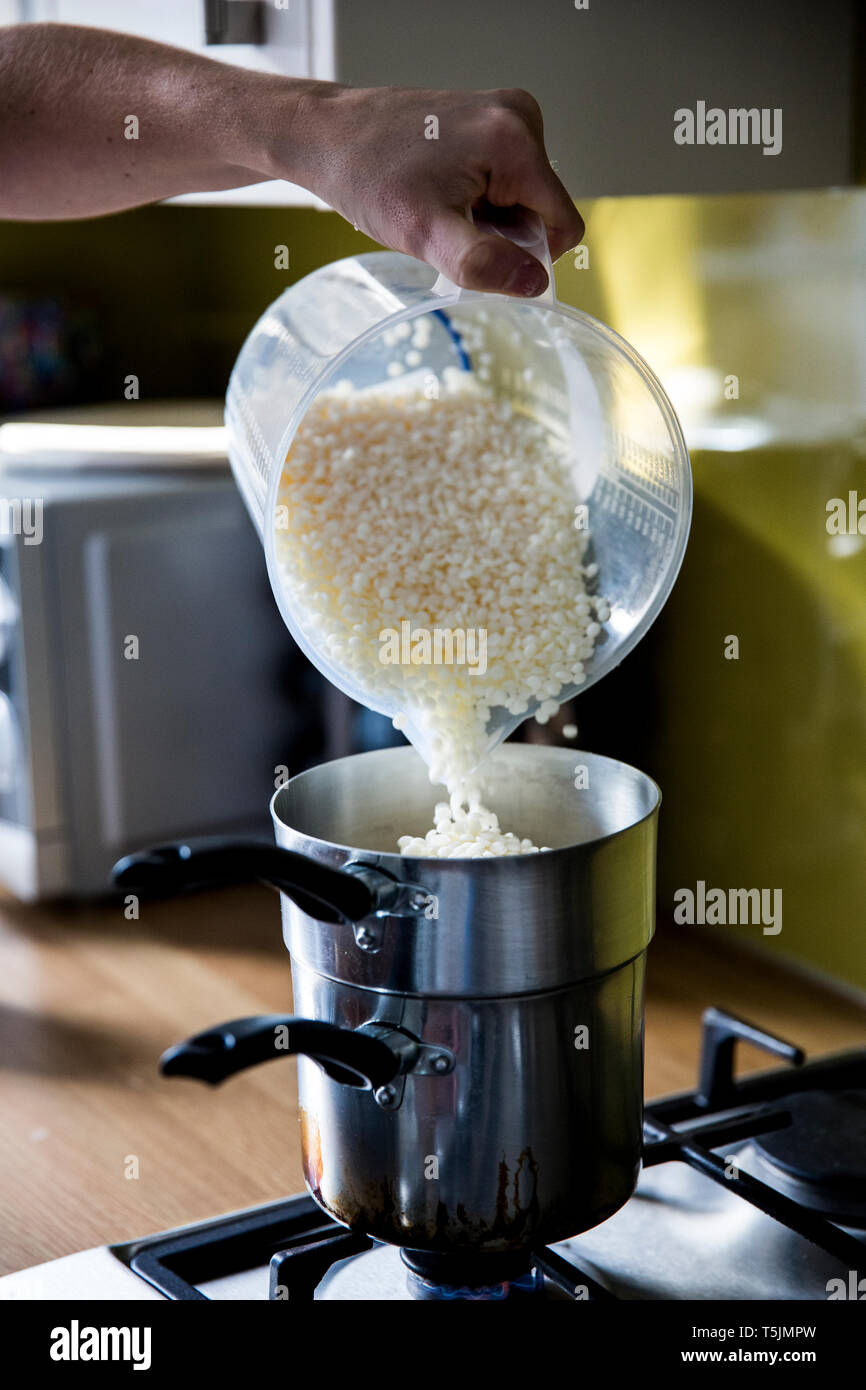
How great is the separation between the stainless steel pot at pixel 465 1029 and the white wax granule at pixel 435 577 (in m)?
0.09

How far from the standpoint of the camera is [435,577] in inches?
26.9

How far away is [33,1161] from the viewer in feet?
3.09

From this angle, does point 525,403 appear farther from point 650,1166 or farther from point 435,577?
point 650,1166

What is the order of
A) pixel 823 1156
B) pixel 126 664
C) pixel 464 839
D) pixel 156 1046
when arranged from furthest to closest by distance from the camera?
pixel 126 664
pixel 156 1046
pixel 823 1156
pixel 464 839

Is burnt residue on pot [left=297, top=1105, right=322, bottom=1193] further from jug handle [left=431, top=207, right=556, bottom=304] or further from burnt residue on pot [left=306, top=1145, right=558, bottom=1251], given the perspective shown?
jug handle [left=431, top=207, right=556, bottom=304]

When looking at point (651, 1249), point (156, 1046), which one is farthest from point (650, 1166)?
point (156, 1046)

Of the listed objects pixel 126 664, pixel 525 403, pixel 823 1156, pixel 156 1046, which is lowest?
pixel 156 1046

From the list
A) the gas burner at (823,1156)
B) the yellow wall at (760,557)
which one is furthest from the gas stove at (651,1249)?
the yellow wall at (760,557)

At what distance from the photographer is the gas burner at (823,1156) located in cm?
73

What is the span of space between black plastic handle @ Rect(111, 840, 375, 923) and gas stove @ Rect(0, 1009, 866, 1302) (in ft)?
0.54

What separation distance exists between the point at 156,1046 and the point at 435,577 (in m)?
0.63

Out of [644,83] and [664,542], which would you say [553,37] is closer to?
[644,83]

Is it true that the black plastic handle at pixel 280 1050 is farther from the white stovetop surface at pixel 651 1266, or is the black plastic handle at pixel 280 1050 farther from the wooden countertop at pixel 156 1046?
the wooden countertop at pixel 156 1046

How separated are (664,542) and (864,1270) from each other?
1.06 ft
